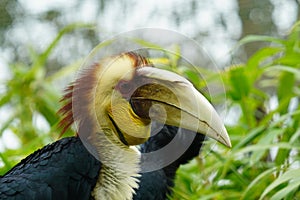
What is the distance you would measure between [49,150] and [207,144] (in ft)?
2.26

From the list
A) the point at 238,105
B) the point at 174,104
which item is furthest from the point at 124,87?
the point at 238,105

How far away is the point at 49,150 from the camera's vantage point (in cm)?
169

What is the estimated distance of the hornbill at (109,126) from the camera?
1621mm

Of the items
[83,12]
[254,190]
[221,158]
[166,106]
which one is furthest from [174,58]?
[83,12]

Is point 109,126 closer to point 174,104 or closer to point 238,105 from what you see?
point 174,104

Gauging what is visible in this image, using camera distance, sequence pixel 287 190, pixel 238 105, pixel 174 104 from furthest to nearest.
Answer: pixel 238 105 < pixel 287 190 < pixel 174 104

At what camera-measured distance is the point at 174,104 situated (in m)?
1.67

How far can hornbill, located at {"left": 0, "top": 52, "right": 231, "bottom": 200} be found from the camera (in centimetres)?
162

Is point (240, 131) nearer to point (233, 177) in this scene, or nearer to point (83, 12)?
point (233, 177)

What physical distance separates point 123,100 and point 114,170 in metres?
0.16

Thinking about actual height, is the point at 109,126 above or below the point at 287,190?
above

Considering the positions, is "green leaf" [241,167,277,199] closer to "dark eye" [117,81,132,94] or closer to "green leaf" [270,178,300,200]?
"green leaf" [270,178,300,200]

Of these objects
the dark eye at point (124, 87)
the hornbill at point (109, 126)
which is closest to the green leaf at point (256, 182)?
the hornbill at point (109, 126)

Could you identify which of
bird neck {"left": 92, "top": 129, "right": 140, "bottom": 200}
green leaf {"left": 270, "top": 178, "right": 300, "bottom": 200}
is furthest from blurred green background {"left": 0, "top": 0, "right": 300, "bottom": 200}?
bird neck {"left": 92, "top": 129, "right": 140, "bottom": 200}
